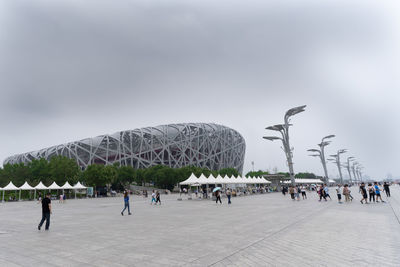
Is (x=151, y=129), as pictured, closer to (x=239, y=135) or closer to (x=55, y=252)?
(x=239, y=135)

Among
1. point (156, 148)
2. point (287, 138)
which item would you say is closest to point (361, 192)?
point (287, 138)

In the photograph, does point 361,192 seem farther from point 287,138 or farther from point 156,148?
point 156,148

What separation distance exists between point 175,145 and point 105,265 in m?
84.7

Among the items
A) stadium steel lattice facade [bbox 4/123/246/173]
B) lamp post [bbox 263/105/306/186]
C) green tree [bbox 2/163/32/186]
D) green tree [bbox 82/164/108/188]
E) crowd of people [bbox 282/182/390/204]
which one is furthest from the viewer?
stadium steel lattice facade [bbox 4/123/246/173]

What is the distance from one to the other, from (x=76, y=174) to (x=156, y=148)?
36529 mm

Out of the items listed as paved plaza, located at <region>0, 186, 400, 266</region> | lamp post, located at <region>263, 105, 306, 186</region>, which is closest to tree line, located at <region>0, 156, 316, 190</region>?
lamp post, located at <region>263, 105, 306, 186</region>

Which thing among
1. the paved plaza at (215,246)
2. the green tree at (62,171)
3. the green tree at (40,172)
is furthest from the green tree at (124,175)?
the paved plaza at (215,246)

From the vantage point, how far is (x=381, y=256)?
5.47 meters

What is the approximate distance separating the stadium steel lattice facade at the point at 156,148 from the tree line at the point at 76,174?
1819 centimetres

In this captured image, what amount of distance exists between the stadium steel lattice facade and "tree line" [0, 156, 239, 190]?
59.7ft

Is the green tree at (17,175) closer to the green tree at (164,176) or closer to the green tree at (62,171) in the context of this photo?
the green tree at (62,171)

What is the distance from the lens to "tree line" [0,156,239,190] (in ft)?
164

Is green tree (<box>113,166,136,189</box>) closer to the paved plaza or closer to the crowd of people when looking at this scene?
the crowd of people

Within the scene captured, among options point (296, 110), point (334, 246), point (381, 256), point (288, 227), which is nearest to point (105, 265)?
point (334, 246)
